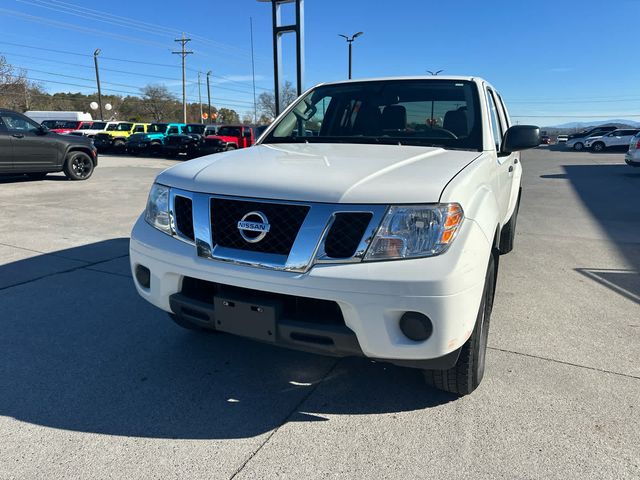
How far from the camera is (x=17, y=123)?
1084 cm

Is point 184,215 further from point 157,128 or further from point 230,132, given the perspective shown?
point 157,128

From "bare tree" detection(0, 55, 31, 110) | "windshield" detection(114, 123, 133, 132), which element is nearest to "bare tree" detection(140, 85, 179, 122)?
"bare tree" detection(0, 55, 31, 110)

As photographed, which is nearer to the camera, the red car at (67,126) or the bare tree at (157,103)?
the red car at (67,126)

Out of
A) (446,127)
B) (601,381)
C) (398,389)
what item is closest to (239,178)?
(398,389)

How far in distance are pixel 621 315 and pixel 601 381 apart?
1.29m

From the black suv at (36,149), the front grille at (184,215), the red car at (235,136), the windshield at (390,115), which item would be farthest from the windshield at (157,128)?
the front grille at (184,215)

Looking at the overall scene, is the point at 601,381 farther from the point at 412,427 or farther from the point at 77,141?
the point at 77,141

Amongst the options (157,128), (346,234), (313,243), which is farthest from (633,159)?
(157,128)

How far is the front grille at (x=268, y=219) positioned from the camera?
2148mm

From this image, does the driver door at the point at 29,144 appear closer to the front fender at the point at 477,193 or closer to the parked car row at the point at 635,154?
the front fender at the point at 477,193

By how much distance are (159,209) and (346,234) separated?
3.91ft

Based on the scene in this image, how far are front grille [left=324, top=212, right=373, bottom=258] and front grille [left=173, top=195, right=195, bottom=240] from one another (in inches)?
30.6

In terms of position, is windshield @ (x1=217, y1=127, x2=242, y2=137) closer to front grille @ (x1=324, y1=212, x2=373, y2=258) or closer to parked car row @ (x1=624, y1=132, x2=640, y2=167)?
parked car row @ (x1=624, y1=132, x2=640, y2=167)

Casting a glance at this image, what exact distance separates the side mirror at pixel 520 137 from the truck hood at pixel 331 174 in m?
0.56
